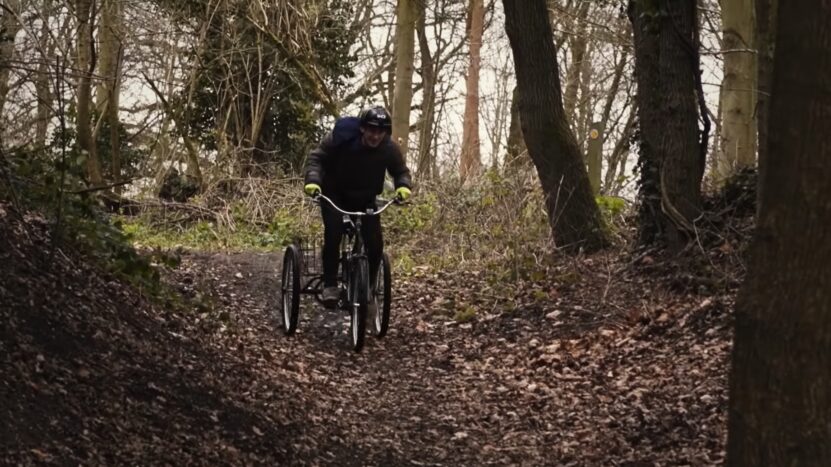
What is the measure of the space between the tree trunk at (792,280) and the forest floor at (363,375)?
213cm

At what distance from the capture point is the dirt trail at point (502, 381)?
6848mm

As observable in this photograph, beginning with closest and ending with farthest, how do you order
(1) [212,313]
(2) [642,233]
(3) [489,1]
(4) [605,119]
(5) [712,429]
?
(5) [712,429]
(1) [212,313]
(2) [642,233]
(3) [489,1]
(4) [605,119]

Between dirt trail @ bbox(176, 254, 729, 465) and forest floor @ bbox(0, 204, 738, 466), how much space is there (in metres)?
0.02

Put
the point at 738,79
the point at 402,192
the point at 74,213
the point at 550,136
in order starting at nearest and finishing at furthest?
the point at 74,213 → the point at 402,192 → the point at 550,136 → the point at 738,79

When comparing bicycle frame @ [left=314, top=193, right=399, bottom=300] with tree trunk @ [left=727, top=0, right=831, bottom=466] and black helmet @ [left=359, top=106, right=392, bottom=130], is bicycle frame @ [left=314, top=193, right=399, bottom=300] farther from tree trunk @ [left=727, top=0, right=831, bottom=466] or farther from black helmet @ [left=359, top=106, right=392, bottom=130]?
tree trunk @ [left=727, top=0, right=831, bottom=466]

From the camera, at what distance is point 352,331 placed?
10.0m

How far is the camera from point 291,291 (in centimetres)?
1040

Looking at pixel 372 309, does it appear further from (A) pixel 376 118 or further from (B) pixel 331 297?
(A) pixel 376 118

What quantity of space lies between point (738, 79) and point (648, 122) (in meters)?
5.29

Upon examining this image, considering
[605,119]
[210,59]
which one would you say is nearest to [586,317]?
[210,59]

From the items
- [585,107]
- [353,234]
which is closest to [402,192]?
[353,234]

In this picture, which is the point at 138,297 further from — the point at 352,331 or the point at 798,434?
the point at 798,434

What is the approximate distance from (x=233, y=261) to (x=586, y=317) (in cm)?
550

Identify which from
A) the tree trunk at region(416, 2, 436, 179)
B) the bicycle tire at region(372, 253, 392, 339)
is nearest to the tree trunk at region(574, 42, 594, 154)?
the tree trunk at region(416, 2, 436, 179)
